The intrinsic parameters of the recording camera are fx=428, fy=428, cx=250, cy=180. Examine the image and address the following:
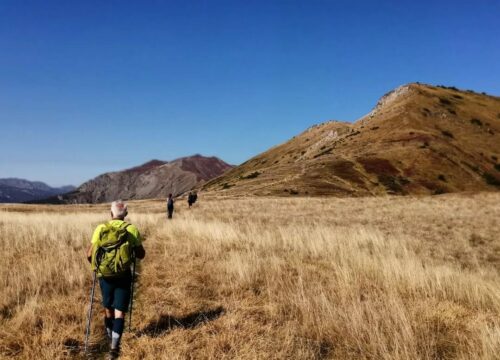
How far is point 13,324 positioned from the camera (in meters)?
6.53

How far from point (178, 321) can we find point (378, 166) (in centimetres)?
6637

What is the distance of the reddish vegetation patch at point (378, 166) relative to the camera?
67.8 meters

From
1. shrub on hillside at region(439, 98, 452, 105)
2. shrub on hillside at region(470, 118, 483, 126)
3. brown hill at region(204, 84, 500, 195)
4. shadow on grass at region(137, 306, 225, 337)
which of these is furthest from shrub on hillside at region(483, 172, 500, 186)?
shadow on grass at region(137, 306, 225, 337)

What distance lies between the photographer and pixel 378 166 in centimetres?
6950

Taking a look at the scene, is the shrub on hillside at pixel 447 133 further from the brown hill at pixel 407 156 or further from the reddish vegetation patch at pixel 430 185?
the reddish vegetation patch at pixel 430 185

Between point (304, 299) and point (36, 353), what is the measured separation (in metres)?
4.07

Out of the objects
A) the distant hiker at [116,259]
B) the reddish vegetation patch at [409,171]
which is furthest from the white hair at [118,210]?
the reddish vegetation patch at [409,171]

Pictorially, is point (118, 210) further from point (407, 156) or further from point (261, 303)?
point (407, 156)

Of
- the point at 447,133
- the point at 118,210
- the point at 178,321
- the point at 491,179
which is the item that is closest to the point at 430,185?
the point at 491,179

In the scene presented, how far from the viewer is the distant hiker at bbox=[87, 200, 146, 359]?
19.7ft

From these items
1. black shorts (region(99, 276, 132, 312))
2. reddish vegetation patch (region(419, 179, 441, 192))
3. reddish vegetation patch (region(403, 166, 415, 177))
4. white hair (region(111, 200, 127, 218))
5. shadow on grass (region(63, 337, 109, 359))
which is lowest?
shadow on grass (region(63, 337, 109, 359))

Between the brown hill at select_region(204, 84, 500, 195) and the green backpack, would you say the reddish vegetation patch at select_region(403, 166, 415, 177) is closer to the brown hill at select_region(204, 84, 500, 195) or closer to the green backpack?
the brown hill at select_region(204, 84, 500, 195)

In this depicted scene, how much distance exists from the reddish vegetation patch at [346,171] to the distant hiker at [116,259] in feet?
196

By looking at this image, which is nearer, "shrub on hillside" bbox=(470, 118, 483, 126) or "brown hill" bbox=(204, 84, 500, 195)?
"brown hill" bbox=(204, 84, 500, 195)
